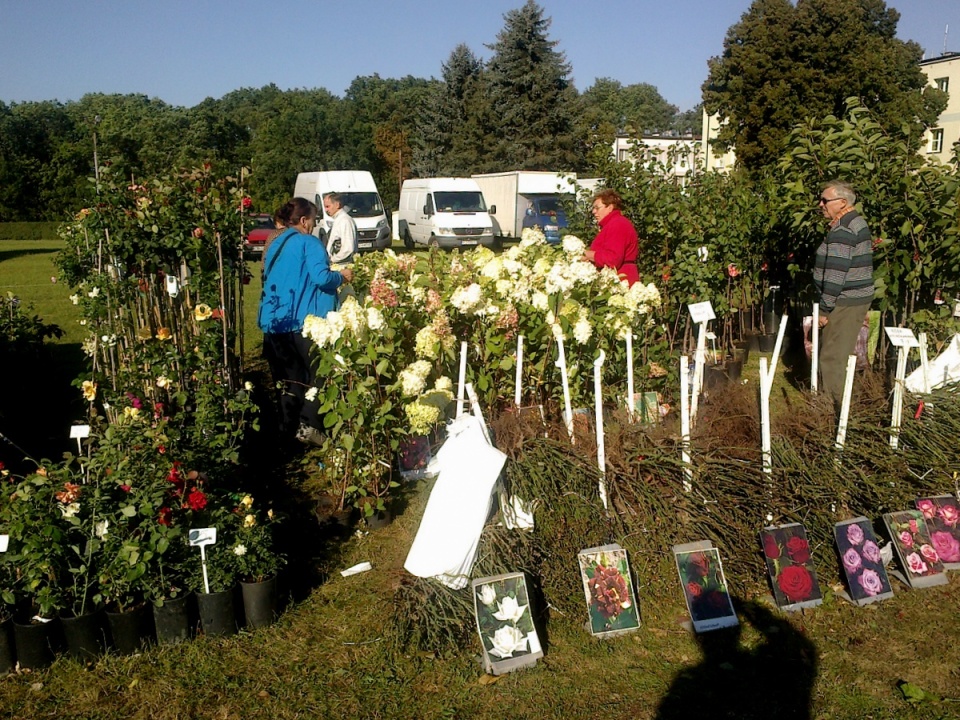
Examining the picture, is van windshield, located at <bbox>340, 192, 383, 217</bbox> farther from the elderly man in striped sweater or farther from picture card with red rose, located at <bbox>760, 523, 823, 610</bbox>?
picture card with red rose, located at <bbox>760, 523, 823, 610</bbox>

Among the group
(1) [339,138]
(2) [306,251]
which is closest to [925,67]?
(1) [339,138]

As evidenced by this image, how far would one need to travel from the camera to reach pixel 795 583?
11.0 feet

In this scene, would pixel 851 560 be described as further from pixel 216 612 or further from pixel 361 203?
pixel 361 203

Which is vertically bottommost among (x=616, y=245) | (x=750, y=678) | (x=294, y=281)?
(x=750, y=678)

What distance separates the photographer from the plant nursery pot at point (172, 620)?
304 cm

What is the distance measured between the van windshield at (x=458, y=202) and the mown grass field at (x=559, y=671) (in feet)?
63.9

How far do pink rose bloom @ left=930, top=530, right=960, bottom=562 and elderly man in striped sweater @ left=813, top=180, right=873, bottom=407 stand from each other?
→ 50.0 inches

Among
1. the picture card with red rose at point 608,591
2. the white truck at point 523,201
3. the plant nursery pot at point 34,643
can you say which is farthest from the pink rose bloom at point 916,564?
the white truck at point 523,201

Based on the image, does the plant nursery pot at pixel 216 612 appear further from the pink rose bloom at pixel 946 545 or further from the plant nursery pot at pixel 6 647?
the pink rose bloom at pixel 946 545

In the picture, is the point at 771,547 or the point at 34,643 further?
the point at 771,547

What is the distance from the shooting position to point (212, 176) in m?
4.85

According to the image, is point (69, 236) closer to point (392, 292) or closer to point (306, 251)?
point (306, 251)

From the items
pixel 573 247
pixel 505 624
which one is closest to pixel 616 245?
pixel 573 247

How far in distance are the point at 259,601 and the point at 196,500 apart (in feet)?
1.55
